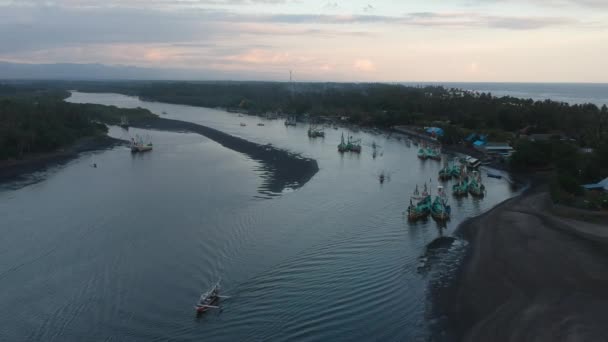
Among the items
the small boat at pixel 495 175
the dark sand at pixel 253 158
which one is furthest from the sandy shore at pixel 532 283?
the dark sand at pixel 253 158

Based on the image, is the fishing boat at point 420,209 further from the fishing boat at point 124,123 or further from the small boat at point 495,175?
the fishing boat at point 124,123

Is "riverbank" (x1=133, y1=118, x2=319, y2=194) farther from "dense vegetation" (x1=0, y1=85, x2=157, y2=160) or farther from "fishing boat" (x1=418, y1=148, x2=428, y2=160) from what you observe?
"dense vegetation" (x1=0, y1=85, x2=157, y2=160)

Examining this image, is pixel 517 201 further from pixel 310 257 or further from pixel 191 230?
pixel 191 230

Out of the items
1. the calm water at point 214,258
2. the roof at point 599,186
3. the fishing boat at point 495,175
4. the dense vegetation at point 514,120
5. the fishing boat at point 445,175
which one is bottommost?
the calm water at point 214,258

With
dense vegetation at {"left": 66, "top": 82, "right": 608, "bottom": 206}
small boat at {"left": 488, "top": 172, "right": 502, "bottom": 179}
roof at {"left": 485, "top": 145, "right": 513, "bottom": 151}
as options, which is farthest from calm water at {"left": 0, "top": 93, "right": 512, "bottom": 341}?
roof at {"left": 485, "top": 145, "right": 513, "bottom": 151}

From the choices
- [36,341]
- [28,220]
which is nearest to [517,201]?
[36,341]
